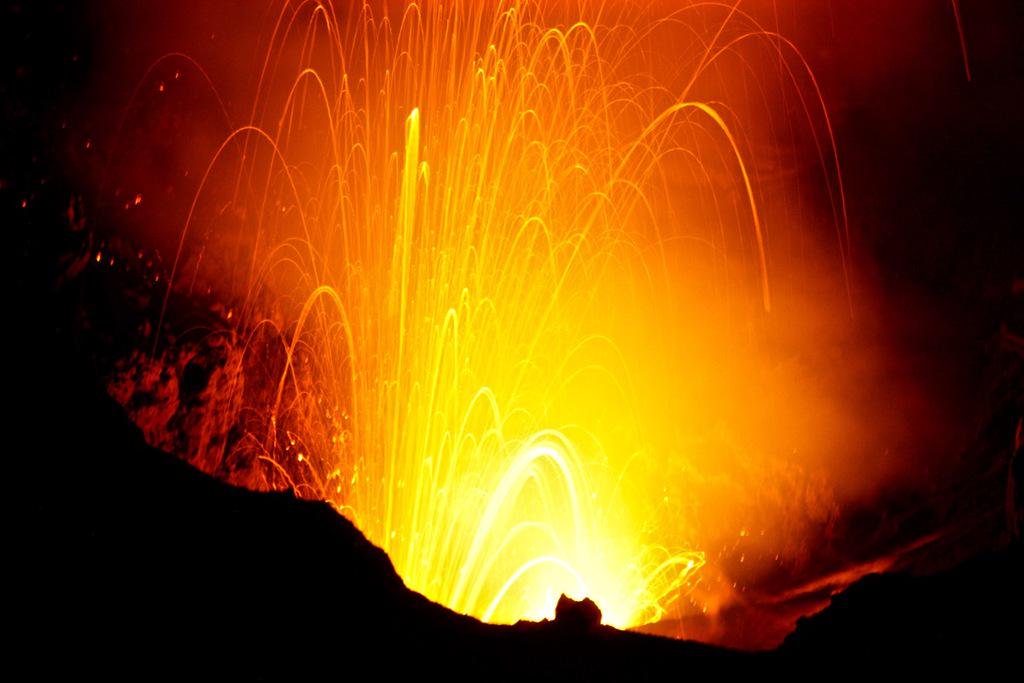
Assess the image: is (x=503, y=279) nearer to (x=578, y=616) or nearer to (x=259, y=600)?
(x=578, y=616)

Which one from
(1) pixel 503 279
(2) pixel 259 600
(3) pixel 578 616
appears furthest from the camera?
(1) pixel 503 279

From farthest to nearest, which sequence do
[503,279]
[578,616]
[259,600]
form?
[503,279] → [578,616] → [259,600]

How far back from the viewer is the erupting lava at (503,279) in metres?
12.8

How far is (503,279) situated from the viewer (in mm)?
15055

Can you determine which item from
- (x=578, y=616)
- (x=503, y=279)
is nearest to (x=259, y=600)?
(x=578, y=616)

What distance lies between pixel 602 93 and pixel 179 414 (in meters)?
9.58

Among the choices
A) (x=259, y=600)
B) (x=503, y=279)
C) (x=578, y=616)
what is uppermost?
(x=503, y=279)

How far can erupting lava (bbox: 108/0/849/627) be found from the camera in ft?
42.1

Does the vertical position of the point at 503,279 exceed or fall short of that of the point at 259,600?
it exceeds it

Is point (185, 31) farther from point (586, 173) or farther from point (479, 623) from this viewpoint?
point (479, 623)

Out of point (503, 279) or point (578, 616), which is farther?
point (503, 279)

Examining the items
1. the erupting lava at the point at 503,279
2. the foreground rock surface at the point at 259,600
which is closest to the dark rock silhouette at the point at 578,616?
the foreground rock surface at the point at 259,600

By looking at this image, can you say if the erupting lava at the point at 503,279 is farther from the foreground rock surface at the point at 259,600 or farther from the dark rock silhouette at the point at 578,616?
Result: the dark rock silhouette at the point at 578,616

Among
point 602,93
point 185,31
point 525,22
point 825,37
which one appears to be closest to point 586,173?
point 602,93
